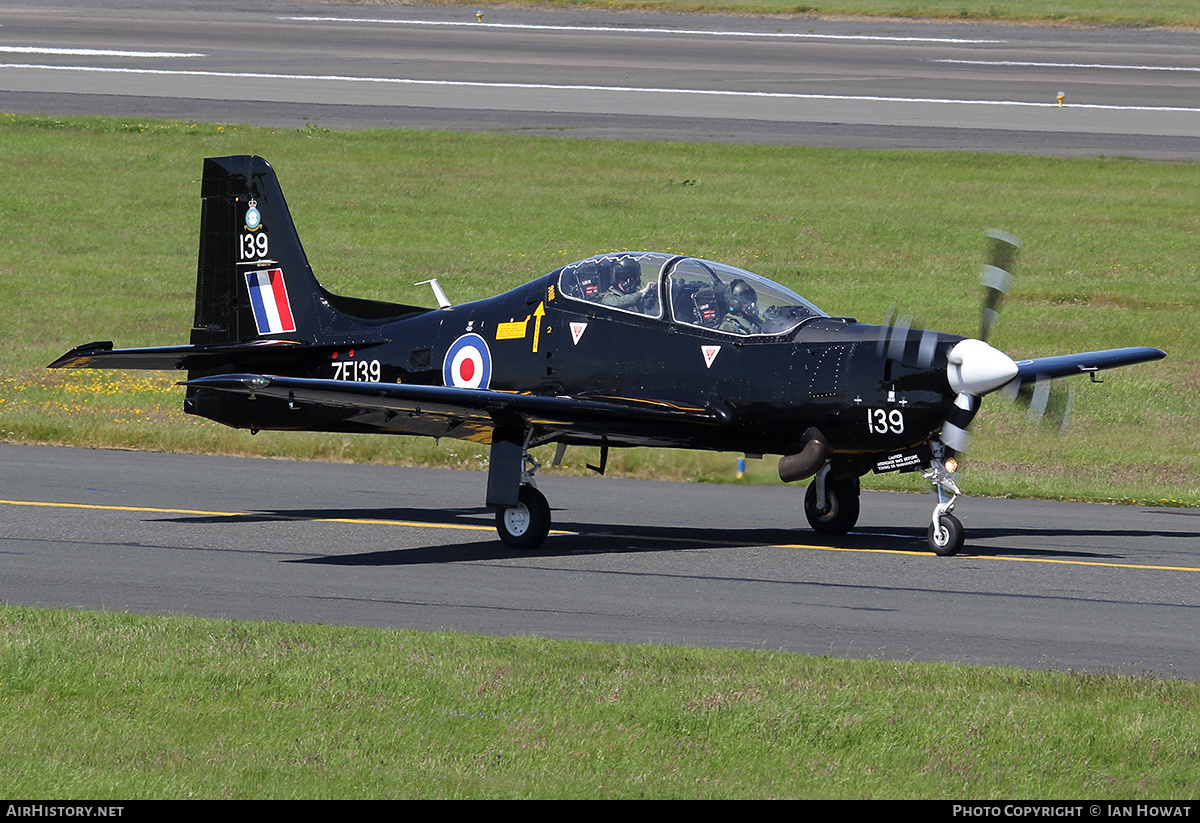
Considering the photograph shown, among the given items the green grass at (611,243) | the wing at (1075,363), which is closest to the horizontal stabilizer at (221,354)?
the green grass at (611,243)

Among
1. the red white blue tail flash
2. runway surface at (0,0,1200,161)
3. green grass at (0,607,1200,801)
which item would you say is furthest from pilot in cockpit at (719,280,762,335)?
runway surface at (0,0,1200,161)

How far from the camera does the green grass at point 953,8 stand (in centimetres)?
5228

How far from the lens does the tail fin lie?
52.9 ft

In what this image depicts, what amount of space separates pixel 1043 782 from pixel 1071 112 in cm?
3489

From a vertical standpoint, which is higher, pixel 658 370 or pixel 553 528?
pixel 658 370

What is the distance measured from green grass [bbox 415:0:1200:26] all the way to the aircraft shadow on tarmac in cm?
4058

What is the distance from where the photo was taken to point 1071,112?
3891 cm

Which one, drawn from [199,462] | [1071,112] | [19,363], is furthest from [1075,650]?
[1071,112]

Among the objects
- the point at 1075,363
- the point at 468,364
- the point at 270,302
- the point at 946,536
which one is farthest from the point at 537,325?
the point at 1075,363

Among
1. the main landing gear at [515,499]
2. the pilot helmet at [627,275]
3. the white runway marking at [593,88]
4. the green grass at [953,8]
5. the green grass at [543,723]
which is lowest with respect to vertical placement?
the green grass at [543,723]

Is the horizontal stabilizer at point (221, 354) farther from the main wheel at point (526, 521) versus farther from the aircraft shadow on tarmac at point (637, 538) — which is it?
the main wheel at point (526, 521)

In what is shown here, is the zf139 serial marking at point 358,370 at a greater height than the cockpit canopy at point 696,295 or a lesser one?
lesser

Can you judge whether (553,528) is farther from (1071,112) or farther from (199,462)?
(1071,112)

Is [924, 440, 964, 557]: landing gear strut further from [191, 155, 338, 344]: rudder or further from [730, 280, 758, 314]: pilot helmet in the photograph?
[191, 155, 338, 344]: rudder
